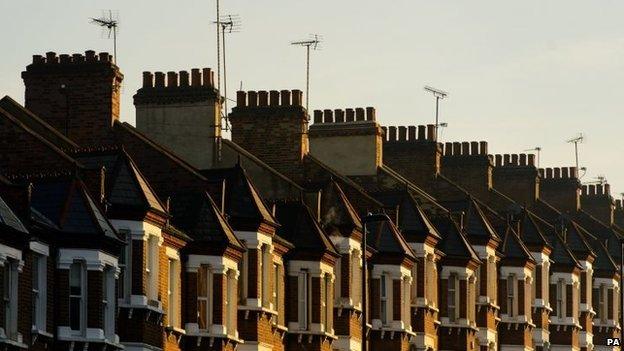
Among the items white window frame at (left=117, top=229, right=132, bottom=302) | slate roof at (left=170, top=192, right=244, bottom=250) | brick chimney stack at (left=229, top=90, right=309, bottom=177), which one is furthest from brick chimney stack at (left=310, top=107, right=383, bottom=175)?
white window frame at (left=117, top=229, right=132, bottom=302)

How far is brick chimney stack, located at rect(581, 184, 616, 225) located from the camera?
129875 millimetres

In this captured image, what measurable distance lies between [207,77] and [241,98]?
818 centimetres

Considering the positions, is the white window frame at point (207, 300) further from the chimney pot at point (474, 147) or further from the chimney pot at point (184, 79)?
the chimney pot at point (474, 147)

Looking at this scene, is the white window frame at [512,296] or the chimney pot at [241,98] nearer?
the chimney pot at [241,98]

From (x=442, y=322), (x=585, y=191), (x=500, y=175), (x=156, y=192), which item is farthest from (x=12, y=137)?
(x=585, y=191)

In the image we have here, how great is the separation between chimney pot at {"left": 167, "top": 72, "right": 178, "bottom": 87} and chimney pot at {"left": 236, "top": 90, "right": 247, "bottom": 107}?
7663mm

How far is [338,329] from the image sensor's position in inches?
3265

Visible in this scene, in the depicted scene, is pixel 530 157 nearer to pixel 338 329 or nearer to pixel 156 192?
pixel 338 329

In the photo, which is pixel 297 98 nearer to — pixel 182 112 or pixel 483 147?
pixel 182 112

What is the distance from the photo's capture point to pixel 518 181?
117 meters

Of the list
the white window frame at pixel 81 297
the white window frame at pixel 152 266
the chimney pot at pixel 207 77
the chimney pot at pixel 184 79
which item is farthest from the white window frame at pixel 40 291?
the chimney pot at pixel 184 79

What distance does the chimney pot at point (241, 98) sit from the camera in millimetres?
89188

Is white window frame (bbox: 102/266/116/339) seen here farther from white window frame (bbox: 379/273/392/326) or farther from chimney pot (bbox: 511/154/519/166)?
chimney pot (bbox: 511/154/519/166)

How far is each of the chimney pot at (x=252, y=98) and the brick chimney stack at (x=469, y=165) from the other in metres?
22.7
